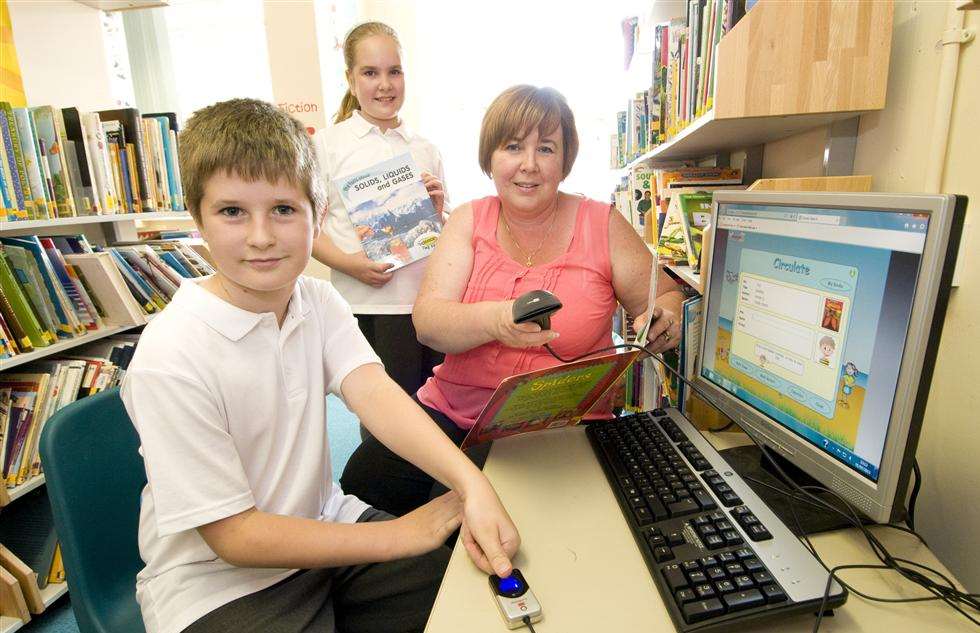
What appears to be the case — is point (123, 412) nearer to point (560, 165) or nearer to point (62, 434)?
point (62, 434)

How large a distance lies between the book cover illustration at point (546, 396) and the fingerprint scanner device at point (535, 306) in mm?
113

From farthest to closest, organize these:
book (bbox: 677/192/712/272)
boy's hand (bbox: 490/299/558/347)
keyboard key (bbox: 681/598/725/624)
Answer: book (bbox: 677/192/712/272) → boy's hand (bbox: 490/299/558/347) → keyboard key (bbox: 681/598/725/624)

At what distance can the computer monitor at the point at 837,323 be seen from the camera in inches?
21.7

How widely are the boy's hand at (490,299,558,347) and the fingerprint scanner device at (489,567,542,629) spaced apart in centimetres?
44

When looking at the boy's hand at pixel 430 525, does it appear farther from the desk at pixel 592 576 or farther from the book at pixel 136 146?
the book at pixel 136 146

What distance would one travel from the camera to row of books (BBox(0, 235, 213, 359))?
1670 millimetres

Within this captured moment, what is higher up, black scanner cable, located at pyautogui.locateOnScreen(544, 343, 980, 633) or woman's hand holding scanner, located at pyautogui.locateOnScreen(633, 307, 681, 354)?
woman's hand holding scanner, located at pyautogui.locateOnScreen(633, 307, 681, 354)

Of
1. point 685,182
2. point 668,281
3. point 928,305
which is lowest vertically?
point 668,281

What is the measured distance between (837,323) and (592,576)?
426 mm

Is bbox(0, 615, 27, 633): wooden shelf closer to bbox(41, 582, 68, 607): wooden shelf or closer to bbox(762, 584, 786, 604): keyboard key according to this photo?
bbox(41, 582, 68, 607): wooden shelf

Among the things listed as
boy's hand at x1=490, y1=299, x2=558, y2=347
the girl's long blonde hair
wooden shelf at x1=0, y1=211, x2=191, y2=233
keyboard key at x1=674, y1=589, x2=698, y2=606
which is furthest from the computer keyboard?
the girl's long blonde hair

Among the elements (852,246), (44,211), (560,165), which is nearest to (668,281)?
(560,165)

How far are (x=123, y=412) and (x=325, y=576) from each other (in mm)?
495

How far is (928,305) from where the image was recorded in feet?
1.76
